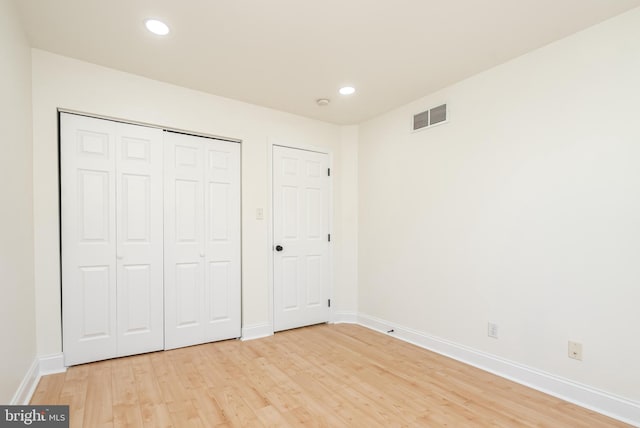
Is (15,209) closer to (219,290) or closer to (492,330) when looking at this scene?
(219,290)

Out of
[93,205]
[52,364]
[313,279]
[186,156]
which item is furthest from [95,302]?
[313,279]

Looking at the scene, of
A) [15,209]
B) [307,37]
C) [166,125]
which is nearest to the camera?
[15,209]

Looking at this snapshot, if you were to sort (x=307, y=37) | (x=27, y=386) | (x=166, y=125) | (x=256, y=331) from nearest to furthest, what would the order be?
(x=27, y=386) < (x=307, y=37) < (x=166, y=125) < (x=256, y=331)

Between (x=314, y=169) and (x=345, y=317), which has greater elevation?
(x=314, y=169)

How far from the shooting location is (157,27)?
2301mm

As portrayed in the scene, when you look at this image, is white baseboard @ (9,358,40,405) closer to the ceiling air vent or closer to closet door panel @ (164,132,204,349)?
closet door panel @ (164,132,204,349)

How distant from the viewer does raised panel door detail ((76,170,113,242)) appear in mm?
2812

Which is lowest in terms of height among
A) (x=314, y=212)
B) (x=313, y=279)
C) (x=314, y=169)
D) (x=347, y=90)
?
(x=313, y=279)

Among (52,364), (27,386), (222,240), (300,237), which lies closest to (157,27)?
(222,240)

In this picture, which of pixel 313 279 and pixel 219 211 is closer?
pixel 219 211

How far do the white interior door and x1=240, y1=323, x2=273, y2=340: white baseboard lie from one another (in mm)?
124

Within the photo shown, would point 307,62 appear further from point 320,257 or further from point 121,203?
point 320,257

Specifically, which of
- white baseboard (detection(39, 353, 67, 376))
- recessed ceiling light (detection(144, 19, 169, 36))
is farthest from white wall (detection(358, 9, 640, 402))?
white baseboard (detection(39, 353, 67, 376))

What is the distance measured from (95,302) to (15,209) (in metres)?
1.09
